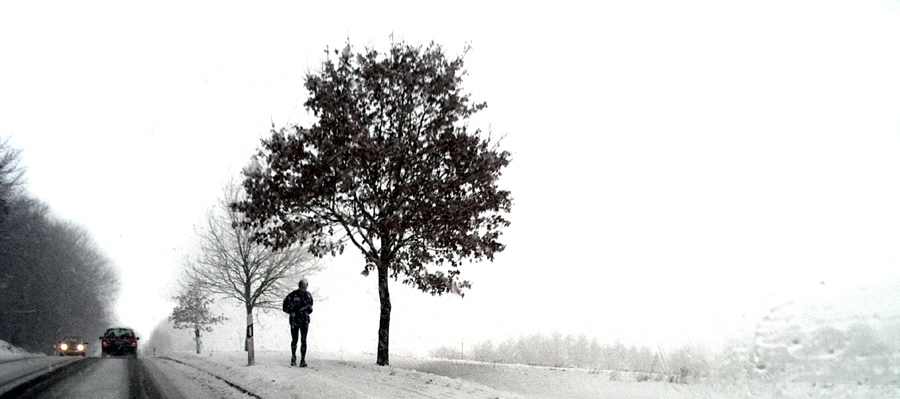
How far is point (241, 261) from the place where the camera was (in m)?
27.6

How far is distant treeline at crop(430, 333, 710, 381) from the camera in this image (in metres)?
10.2

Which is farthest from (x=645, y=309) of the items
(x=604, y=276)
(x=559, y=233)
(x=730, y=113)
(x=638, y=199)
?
(x=559, y=233)

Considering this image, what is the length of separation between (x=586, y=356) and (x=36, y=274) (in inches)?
1733

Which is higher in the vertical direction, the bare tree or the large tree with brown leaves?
the bare tree

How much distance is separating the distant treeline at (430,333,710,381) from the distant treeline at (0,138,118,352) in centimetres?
2626

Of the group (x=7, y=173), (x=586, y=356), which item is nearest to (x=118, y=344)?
(x=7, y=173)

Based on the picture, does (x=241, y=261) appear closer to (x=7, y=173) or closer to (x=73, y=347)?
(x=7, y=173)

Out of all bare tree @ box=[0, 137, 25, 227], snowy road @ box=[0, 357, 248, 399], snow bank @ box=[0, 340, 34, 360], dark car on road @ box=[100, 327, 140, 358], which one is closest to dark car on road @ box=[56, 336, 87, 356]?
snow bank @ box=[0, 340, 34, 360]

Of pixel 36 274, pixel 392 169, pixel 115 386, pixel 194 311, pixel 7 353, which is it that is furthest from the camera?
pixel 36 274

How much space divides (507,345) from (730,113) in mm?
12963

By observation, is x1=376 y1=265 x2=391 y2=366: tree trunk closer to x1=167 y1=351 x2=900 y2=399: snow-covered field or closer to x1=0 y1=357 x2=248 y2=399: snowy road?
x1=167 y1=351 x2=900 y2=399: snow-covered field

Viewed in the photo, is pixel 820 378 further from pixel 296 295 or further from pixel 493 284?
pixel 493 284

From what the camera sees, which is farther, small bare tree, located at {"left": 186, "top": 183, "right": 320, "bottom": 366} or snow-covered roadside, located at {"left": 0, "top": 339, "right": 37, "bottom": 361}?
small bare tree, located at {"left": 186, "top": 183, "right": 320, "bottom": 366}

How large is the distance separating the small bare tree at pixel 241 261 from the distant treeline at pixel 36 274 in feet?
36.6
